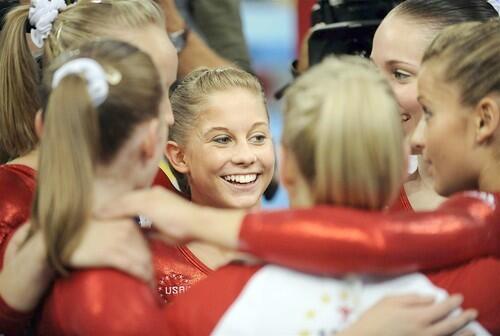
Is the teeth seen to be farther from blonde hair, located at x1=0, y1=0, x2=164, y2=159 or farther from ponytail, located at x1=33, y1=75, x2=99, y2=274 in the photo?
ponytail, located at x1=33, y1=75, x2=99, y2=274

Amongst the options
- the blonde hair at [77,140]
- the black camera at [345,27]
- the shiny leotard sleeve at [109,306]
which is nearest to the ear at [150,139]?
the blonde hair at [77,140]

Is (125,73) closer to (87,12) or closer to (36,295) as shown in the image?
(36,295)

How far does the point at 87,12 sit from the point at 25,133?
0.27 m

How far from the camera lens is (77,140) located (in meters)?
1.31

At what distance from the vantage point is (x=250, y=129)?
2104 millimetres

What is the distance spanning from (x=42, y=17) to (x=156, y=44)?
0.29 metres

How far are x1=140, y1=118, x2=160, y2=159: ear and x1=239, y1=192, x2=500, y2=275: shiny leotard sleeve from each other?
0.19 meters

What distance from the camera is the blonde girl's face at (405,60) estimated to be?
6.76 ft

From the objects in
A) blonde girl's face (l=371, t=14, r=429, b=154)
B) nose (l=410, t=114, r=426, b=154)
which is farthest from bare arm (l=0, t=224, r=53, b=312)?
blonde girl's face (l=371, t=14, r=429, b=154)

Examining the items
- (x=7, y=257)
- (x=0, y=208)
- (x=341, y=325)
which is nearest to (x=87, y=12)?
(x=0, y=208)

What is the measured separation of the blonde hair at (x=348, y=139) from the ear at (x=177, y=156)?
33.0 inches

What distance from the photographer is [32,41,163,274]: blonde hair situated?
1.31 metres

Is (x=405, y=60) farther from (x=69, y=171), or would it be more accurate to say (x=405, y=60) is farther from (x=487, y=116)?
(x=69, y=171)

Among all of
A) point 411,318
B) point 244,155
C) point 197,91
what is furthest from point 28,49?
point 411,318
